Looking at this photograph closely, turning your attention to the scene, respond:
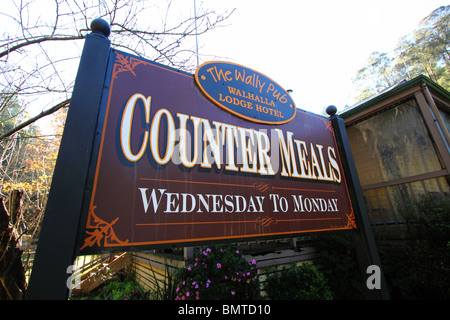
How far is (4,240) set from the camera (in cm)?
227

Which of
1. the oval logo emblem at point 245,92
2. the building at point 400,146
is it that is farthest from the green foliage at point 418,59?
the oval logo emblem at point 245,92

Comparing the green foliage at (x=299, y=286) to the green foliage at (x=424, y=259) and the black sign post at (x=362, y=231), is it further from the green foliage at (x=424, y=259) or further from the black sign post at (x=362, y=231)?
the black sign post at (x=362, y=231)

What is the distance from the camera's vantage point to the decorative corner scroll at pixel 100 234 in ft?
3.76

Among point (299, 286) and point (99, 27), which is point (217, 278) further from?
point (99, 27)

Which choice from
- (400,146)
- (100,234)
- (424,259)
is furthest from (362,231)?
(400,146)

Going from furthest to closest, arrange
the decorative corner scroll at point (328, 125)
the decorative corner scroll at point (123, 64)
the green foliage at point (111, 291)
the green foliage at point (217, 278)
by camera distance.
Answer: the green foliage at point (111, 291) → the green foliage at point (217, 278) → the decorative corner scroll at point (328, 125) → the decorative corner scroll at point (123, 64)

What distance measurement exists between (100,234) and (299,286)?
12.3 ft

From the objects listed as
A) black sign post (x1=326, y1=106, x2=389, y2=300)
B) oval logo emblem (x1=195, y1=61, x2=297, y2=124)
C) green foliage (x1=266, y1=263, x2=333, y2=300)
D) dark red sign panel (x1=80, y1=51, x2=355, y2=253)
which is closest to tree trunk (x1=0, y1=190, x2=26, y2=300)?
dark red sign panel (x1=80, y1=51, x2=355, y2=253)

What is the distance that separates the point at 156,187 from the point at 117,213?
282mm

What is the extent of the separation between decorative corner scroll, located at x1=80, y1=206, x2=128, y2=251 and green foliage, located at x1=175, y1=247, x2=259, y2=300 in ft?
7.61

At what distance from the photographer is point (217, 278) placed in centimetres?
324

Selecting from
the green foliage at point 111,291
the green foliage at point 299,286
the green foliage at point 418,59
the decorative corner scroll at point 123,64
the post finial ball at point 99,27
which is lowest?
the green foliage at point 111,291

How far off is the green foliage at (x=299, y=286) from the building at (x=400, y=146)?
1.96 meters
